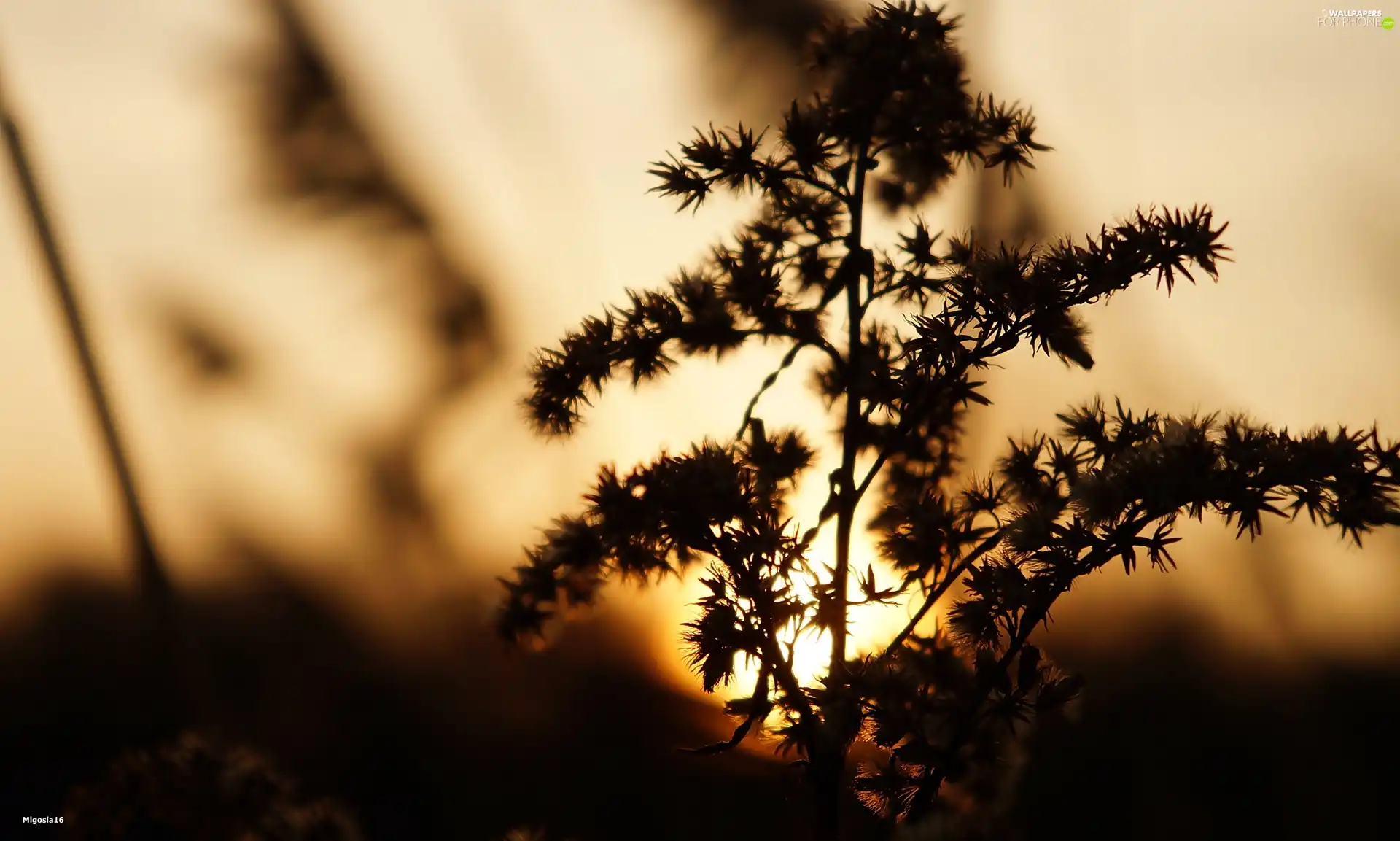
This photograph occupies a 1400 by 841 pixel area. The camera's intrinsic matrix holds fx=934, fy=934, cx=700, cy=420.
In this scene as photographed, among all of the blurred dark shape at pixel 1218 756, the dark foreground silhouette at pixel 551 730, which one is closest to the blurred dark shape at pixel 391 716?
the dark foreground silhouette at pixel 551 730

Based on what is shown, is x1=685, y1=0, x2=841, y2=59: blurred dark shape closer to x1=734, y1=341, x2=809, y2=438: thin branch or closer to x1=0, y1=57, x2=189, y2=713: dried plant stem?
x1=734, y1=341, x2=809, y2=438: thin branch

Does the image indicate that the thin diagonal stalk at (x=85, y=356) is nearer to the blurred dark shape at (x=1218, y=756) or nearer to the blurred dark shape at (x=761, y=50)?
the blurred dark shape at (x=761, y=50)

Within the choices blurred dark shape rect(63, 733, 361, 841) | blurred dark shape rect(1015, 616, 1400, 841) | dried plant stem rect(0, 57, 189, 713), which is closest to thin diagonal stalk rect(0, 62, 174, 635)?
dried plant stem rect(0, 57, 189, 713)

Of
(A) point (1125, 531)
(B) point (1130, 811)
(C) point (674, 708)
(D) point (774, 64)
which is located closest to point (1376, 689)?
(B) point (1130, 811)

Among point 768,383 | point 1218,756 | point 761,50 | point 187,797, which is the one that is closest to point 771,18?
point 761,50

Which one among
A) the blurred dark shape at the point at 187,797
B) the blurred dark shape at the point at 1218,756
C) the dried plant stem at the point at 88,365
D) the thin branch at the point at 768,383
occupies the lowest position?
the blurred dark shape at the point at 1218,756

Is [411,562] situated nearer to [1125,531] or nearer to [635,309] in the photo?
[635,309]
